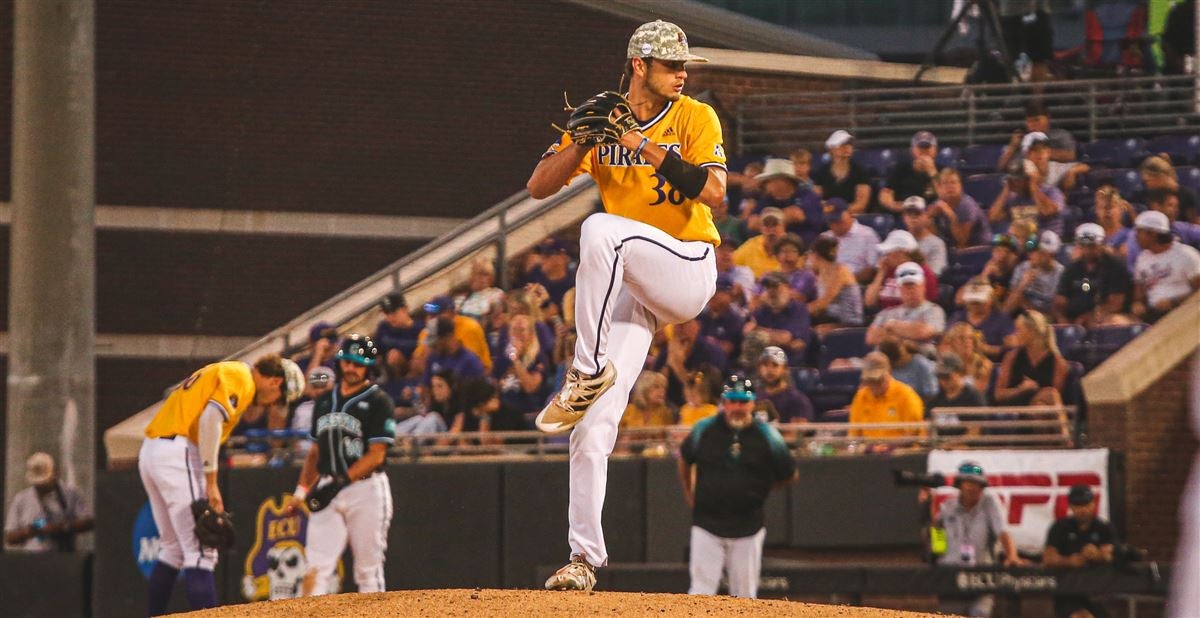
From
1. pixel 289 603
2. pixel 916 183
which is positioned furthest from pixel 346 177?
pixel 289 603

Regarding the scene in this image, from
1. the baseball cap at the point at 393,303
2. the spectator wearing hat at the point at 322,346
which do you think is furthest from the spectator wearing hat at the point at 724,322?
the spectator wearing hat at the point at 322,346

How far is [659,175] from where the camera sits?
21.5 ft

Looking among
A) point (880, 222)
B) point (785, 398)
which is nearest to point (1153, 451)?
point (785, 398)

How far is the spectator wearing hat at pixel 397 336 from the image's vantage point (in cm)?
1330

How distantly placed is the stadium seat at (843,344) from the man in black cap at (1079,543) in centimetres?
214

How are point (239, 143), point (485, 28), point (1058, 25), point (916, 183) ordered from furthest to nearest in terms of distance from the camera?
point (1058, 25) < point (239, 143) < point (485, 28) < point (916, 183)

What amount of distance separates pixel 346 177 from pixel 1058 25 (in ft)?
37.6

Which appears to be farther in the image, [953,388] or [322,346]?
[322,346]

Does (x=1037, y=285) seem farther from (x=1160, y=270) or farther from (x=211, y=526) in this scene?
(x=211, y=526)

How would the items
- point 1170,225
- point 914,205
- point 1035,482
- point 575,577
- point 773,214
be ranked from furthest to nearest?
point 773,214 → point 914,205 → point 1170,225 → point 1035,482 → point 575,577

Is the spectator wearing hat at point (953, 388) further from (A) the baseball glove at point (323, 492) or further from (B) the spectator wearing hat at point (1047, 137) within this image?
(A) the baseball glove at point (323, 492)

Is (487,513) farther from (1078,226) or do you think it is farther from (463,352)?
(1078,226)

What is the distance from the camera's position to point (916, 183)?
45.2 feet

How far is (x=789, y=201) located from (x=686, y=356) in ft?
7.57
